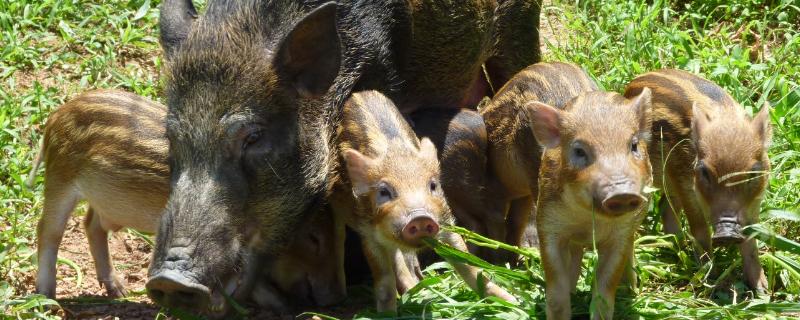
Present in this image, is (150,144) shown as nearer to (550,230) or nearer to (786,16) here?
(550,230)

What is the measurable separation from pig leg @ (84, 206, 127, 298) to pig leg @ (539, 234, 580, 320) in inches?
79.1

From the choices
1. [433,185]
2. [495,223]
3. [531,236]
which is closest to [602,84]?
[531,236]

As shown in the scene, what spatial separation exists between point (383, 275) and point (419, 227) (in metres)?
0.52

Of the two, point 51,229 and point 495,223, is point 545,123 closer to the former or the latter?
point 495,223

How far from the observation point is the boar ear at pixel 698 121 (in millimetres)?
5117

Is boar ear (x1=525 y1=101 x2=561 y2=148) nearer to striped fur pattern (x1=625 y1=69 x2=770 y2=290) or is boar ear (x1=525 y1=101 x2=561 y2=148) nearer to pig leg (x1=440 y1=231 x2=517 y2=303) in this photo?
pig leg (x1=440 y1=231 x2=517 y2=303)

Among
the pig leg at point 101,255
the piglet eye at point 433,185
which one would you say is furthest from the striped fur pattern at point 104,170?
the piglet eye at point 433,185

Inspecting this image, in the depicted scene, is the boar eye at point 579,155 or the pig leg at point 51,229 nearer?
the boar eye at point 579,155

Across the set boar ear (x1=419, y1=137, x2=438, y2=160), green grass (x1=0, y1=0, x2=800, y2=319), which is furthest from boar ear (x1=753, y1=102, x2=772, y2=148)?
boar ear (x1=419, y1=137, x2=438, y2=160)

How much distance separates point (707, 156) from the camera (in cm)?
504

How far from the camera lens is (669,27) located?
745cm

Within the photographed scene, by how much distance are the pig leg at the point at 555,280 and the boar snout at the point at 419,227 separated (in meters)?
0.38

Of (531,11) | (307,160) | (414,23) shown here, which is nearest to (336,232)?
(307,160)

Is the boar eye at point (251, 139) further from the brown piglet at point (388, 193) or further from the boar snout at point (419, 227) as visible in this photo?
the boar snout at point (419, 227)
